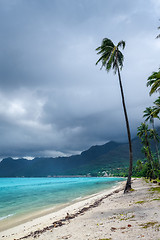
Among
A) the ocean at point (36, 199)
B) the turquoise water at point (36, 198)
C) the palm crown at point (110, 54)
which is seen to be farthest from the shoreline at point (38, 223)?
the palm crown at point (110, 54)

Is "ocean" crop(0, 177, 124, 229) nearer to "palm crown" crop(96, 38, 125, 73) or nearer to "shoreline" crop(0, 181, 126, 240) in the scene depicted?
"shoreline" crop(0, 181, 126, 240)

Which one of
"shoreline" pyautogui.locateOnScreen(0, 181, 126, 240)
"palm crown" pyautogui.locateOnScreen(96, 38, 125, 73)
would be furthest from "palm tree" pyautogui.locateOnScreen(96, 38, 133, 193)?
"shoreline" pyautogui.locateOnScreen(0, 181, 126, 240)

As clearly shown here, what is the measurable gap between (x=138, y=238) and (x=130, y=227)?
1454 millimetres

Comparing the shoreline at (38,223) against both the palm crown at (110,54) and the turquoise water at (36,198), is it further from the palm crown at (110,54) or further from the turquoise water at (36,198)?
the palm crown at (110,54)

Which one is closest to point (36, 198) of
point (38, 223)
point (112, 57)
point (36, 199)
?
point (36, 199)

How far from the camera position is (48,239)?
7570 mm

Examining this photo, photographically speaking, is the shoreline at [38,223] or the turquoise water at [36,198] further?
the turquoise water at [36,198]

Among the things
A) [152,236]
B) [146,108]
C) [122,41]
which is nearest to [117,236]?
[152,236]

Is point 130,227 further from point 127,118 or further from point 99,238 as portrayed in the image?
point 127,118

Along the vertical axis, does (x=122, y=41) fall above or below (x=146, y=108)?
above

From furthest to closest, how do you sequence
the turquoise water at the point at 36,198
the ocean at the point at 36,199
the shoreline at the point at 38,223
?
the turquoise water at the point at 36,198 → the ocean at the point at 36,199 → the shoreline at the point at 38,223

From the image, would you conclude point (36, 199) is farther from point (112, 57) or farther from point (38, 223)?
point (112, 57)

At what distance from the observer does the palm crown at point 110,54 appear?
72.8 ft

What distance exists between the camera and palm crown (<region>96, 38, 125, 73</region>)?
22.2 meters
